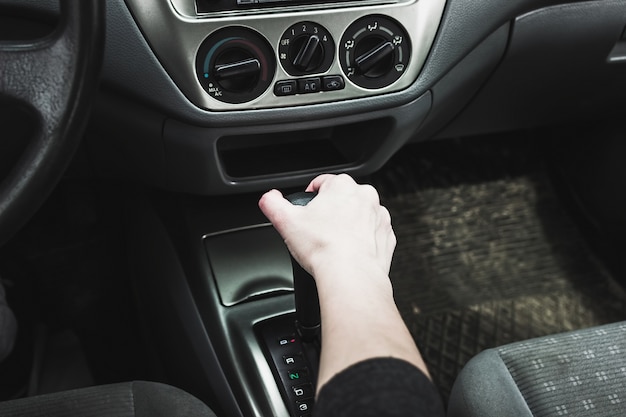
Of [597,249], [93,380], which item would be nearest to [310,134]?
[93,380]

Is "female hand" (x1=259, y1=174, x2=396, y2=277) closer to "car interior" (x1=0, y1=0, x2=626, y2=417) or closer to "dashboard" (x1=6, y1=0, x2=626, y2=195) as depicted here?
"car interior" (x1=0, y1=0, x2=626, y2=417)

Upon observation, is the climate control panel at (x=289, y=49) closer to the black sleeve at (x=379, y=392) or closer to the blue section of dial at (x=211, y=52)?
the blue section of dial at (x=211, y=52)

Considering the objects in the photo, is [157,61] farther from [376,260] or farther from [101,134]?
[376,260]

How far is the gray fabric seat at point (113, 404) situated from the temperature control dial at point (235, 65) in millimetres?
328

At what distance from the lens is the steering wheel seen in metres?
0.57

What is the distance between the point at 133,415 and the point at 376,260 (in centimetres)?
33

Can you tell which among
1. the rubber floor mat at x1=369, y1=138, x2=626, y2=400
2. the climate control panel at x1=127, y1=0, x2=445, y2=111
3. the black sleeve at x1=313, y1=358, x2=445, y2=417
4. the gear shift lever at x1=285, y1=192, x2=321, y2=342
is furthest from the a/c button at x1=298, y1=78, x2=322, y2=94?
the rubber floor mat at x1=369, y1=138, x2=626, y2=400

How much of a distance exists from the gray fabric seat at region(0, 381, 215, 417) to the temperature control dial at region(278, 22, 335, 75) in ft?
1.23

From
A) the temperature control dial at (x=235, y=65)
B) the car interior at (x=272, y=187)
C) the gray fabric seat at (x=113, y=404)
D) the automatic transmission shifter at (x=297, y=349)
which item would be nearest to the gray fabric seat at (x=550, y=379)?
the car interior at (x=272, y=187)

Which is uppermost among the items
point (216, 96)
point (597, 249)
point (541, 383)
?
point (216, 96)

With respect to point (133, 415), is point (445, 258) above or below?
below

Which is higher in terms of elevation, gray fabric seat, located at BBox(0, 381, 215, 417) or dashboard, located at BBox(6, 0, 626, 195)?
dashboard, located at BBox(6, 0, 626, 195)

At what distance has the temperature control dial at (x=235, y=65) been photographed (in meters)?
0.81

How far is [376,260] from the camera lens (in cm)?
58
